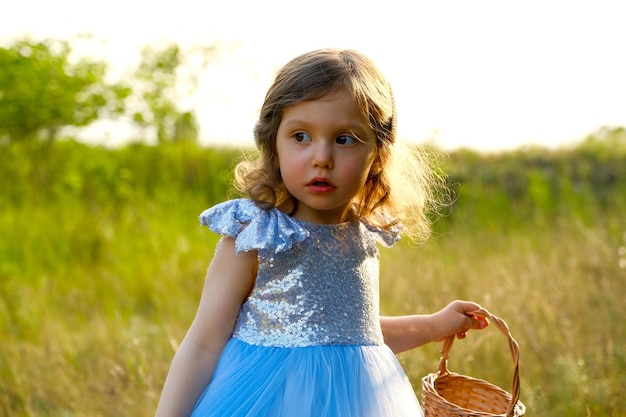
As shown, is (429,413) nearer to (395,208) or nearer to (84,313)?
(395,208)

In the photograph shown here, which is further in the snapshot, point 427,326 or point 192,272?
point 192,272

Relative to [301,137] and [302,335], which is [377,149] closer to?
[301,137]

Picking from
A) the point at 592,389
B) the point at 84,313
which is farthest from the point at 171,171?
the point at 592,389

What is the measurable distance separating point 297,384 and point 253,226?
42 cm

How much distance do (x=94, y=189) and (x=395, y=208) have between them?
19.1 ft

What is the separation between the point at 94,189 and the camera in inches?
300

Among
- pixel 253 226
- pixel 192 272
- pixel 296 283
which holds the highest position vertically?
pixel 253 226

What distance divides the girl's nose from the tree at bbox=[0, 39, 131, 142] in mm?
3669

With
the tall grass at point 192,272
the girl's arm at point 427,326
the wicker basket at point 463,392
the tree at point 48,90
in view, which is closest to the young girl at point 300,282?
the wicker basket at point 463,392

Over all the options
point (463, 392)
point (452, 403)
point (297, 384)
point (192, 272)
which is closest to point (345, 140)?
point (297, 384)

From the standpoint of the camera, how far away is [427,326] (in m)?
2.37

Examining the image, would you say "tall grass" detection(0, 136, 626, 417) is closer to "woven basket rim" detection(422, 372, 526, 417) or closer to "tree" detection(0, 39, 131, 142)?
"woven basket rim" detection(422, 372, 526, 417)

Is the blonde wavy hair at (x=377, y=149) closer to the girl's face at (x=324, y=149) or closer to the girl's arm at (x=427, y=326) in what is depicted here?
the girl's face at (x=324, y=149)

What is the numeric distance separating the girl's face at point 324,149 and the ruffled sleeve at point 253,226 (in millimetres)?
81
